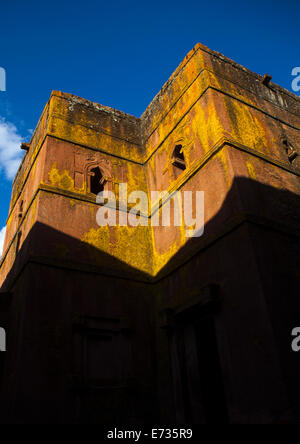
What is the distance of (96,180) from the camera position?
942 cm

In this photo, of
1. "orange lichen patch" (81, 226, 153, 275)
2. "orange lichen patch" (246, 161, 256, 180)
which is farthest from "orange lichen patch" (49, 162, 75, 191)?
"orange lichen patch" (246, 161, 256, 180)

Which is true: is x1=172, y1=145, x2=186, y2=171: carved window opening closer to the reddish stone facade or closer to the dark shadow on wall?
the reddish stone facade

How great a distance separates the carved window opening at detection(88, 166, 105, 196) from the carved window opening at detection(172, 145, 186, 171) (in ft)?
5.92

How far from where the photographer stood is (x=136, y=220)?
28.6 ft

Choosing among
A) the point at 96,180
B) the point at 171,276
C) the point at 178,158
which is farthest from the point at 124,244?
the point at 178,158

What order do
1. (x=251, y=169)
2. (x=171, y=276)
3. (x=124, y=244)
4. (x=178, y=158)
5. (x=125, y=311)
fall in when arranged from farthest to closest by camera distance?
(x=178, y=158)
(x=124, y=244)
(x=171, y=276)
(x=125, y=311)
(x=251, y=169)

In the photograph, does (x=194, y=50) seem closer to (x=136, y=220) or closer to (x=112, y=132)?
(x=112, y=132)

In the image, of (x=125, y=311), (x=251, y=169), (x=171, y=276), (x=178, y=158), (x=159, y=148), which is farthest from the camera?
(x=159, y=148)

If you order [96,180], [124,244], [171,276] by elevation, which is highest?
[96,180]

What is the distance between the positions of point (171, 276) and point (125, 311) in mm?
1138

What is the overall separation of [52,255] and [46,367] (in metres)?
2.03

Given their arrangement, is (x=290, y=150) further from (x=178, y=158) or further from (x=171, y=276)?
(x=171, y=276)

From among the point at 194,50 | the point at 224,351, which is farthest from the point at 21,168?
the point at 224,351

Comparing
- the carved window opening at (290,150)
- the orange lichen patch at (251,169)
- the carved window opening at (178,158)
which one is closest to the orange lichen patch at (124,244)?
the carved window opening at (178,158)
